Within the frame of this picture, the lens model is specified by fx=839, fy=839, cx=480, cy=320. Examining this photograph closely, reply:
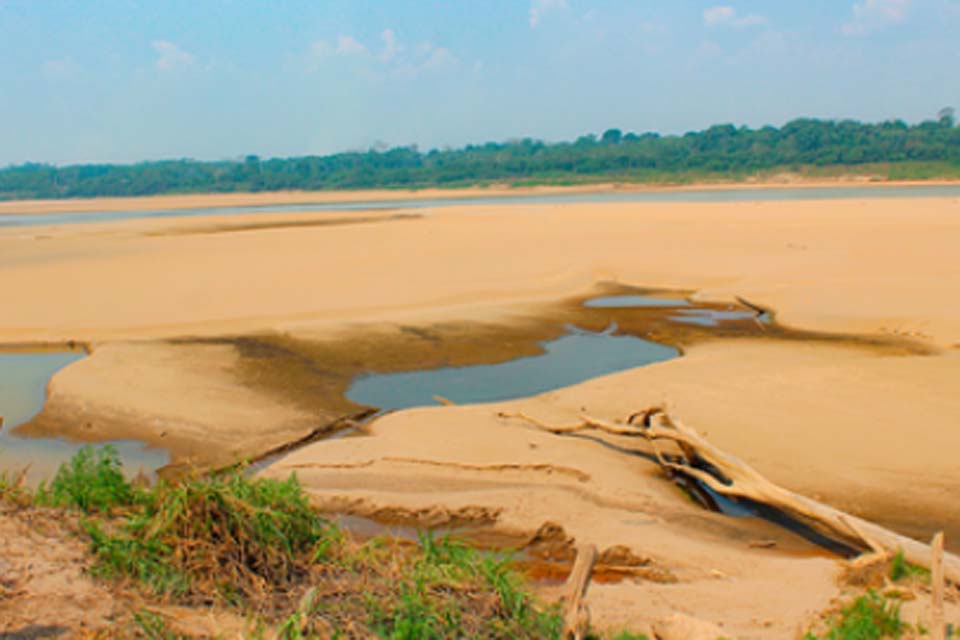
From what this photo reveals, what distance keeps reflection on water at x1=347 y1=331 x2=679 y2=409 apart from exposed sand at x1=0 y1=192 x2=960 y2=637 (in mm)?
729

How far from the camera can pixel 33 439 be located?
8273 millimetres

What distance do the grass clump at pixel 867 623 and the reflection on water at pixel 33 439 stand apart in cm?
551

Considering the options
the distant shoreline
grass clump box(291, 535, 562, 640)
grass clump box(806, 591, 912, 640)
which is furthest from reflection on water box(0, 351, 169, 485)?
the distant shoreline

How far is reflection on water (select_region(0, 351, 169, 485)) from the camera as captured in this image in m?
7.53

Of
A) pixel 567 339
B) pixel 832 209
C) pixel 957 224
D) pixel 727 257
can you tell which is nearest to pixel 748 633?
pixel 567 339

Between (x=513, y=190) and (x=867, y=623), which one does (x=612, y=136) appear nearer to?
(x=513, y=190)

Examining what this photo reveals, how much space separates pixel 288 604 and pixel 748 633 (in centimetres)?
222

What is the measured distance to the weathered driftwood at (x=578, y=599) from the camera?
3840 mm

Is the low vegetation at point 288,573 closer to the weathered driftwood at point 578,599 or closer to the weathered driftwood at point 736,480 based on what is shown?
the weathered driftwood at point 578,599

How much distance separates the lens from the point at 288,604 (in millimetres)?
3873

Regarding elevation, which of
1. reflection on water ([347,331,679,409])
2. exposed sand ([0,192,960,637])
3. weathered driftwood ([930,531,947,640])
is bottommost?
reflection on water ([347,331,679,409])

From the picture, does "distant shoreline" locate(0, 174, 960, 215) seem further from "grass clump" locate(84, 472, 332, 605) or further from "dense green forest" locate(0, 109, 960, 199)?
"grass clump" locate(84, 472, 332, 605)

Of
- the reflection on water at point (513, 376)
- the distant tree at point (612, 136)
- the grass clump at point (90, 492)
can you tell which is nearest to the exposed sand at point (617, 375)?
the reflection on water at point (513, 376)

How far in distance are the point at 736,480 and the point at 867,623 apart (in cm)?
223
